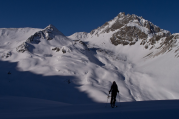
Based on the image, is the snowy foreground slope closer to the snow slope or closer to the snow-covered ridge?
the snow-covered ridge

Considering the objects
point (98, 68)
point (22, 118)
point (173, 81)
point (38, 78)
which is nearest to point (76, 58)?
point (98, 68)

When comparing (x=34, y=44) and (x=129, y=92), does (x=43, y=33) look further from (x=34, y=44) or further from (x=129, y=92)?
(x=129, y=92)

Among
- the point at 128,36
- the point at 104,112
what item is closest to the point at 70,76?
the point at 104,112

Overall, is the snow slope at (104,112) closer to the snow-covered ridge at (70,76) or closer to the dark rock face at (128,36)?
the snow-covered ridge at (70,76)

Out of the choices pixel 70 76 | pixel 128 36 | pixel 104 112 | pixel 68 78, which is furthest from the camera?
pixel 128 36

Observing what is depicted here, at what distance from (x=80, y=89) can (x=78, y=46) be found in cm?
2775

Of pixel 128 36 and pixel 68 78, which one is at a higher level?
pixel 128 36

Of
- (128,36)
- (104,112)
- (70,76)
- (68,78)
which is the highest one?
(128,36)

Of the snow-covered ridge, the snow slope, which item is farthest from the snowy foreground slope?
the snow slope

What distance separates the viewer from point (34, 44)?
151 ft

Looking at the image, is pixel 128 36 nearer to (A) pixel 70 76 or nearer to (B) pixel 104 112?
(A) pixel 70 76

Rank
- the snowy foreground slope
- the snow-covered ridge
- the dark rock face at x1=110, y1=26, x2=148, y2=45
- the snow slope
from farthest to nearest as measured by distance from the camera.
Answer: the dark rock face at x1=110, y1=26, x2=148, y2=45
the snow-covered ridge
the snowy foreground slope
the snow slope

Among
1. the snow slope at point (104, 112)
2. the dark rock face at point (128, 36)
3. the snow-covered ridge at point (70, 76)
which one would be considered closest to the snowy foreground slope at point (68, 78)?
the snow-covered ridge at point (70, 76)

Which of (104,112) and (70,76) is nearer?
(104,112)
